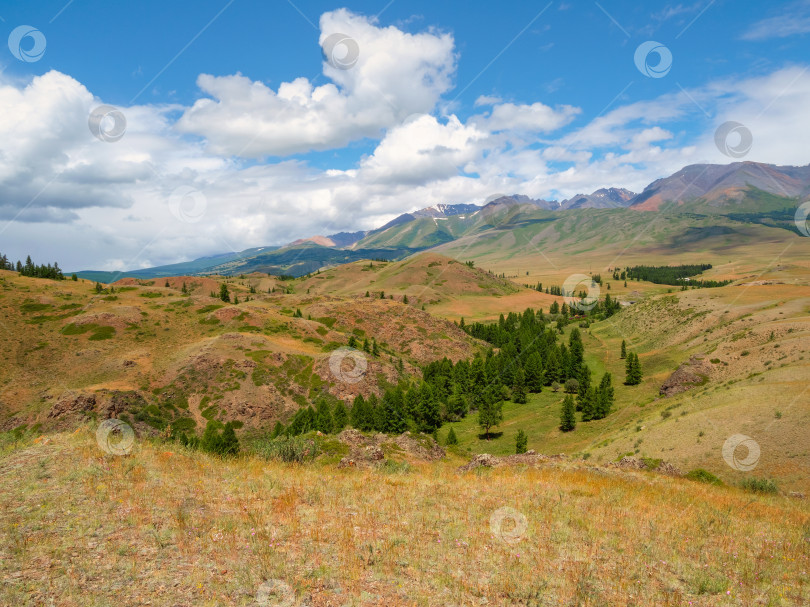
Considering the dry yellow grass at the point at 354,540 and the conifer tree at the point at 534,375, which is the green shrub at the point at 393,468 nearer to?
the dry yellow grass at the point at 354,540

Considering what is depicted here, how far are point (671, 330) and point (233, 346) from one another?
111768mm

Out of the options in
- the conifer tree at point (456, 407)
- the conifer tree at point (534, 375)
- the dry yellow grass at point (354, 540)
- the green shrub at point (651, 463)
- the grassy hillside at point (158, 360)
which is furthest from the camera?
the conifer tree at point (534, 375)

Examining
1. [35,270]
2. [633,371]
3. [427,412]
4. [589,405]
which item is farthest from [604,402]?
[35,270]

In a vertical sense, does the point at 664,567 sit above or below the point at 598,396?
above

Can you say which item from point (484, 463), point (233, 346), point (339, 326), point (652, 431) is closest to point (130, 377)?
point (233, 346)

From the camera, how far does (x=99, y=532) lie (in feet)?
34.7

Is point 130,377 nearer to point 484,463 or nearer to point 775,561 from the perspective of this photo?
point 484,463

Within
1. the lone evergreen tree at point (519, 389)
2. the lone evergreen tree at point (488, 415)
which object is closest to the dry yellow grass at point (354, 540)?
the lone evergreen tree at point (488, 415)

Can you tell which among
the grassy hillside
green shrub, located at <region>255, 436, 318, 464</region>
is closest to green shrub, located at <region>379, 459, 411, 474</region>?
green shrub, located at <region>255, 436, 318, 464</region>

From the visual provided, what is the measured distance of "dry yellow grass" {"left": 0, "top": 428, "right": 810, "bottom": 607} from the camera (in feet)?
29.3

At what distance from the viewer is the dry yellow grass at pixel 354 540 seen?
8.94 metres

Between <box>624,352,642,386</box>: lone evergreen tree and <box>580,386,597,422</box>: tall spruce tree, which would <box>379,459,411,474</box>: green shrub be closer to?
<box>580,386,597,422</box>: tall spruce tree

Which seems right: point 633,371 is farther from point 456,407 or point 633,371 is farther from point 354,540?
point 354,540

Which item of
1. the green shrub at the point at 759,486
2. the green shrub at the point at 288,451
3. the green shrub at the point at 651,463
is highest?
the green shrub at the point at 288,451
